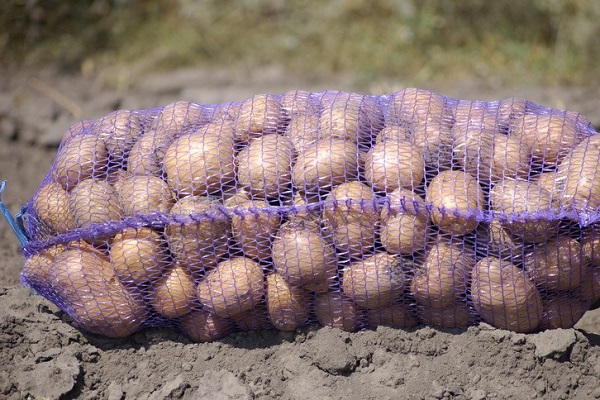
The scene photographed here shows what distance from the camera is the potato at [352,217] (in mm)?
2705

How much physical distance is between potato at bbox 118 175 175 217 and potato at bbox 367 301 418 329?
877 millimetres

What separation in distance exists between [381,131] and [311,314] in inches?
29.7

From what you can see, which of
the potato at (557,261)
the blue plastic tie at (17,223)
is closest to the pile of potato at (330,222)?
the potato at (557,261)

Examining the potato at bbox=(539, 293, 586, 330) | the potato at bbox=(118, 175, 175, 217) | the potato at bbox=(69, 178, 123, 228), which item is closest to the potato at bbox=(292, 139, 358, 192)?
→ the potato at bbox=(118, 175, 175, 217)

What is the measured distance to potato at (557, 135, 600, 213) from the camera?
2.68 m

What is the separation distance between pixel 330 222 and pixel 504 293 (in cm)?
67

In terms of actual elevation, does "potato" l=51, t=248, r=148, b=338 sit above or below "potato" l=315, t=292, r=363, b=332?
above

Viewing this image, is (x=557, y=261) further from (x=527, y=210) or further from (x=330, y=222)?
(x=330, y=222)

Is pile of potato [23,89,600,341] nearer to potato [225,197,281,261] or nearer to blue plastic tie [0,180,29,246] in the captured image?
potato [225,197,281,261]

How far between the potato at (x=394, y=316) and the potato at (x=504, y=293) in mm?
261

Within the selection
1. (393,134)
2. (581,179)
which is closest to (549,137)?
(581,179)

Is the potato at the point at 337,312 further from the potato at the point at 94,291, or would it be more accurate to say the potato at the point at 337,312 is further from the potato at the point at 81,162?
the potato at the point at 81,162

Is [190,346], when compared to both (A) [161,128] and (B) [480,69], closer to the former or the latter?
(A) [161,128]

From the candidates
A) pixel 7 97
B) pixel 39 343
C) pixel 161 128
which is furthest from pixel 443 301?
pixel 7 97
